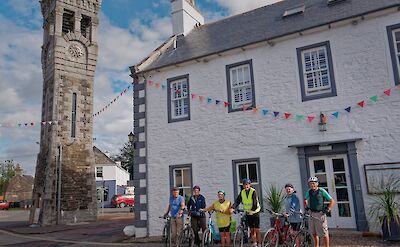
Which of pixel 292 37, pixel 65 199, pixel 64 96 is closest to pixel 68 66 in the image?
pixel 64 96

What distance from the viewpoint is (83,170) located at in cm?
2334

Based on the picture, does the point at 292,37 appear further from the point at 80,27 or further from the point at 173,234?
the point at 80,27

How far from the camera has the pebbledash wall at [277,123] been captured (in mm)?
10188

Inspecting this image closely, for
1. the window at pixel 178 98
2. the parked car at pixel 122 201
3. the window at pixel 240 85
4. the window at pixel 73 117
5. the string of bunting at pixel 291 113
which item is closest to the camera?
the string of bunting at pixel 291 113

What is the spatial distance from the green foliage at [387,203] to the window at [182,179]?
19.6ft

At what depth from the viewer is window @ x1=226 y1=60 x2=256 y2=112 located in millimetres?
12290

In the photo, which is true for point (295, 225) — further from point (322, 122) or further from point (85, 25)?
point (85, 25)

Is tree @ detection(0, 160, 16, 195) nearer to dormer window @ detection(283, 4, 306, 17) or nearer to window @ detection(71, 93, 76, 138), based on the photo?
window @ detection(71, 93, 76, 138)

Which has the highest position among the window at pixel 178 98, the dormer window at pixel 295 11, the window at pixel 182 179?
the dormer window at pixel 295 11

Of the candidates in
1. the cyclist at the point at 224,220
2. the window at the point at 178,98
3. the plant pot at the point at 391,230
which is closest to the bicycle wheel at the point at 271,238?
the cyclist at the point at 224,220

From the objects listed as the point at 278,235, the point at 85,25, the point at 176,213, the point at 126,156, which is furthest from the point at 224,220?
the point at 126,156

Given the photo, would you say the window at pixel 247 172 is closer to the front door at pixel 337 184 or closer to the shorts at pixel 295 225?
the front door at pixel 337 184

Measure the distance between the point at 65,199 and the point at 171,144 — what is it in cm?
1206

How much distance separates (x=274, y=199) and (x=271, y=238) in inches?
106
